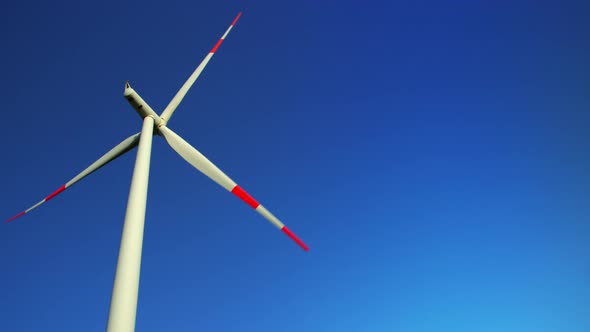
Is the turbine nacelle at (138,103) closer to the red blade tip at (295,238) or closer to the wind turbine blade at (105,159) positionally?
the wind turbine blade at (105,159)

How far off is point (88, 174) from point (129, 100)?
17.9 feet


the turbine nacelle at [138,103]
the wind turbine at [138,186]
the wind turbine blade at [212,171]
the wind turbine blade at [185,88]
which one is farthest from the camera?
the wind turbine blade at [185,88]

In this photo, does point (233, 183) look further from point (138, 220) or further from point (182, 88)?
point (182, 88)

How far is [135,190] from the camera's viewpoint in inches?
467

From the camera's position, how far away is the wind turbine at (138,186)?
31.6 ft

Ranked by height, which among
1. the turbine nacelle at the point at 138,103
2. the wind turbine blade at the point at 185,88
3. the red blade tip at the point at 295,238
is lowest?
the red blade tip at the point at 295,238

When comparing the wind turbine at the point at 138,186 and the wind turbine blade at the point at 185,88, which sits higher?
the wind turbine blade at the point at 185,88

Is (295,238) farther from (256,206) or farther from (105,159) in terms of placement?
(105,159)

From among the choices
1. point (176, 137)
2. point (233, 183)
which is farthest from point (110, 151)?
point (233, 183)

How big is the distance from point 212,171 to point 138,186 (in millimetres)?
4041

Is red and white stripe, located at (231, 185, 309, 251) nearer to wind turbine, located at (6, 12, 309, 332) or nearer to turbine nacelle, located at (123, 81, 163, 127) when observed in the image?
wind turbine, located at (6, 12, 309, 332)

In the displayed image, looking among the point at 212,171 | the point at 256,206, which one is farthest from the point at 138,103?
the point at 256,206

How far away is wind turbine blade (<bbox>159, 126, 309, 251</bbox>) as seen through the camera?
15.4m

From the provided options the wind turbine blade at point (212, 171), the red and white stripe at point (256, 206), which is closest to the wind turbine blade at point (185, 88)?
the wind turbine blade at point (212, 171)
